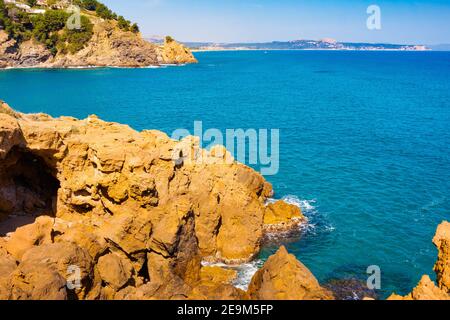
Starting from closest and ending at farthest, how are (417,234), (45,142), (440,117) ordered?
(45,142) < (417,234) < (440,117)

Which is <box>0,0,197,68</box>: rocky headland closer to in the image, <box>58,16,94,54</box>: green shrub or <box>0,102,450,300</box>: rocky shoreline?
<box>58,16,94,54</box>: green shrub

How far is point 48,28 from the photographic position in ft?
470

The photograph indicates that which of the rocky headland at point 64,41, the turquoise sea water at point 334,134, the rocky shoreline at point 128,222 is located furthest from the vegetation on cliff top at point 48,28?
the rocky shoreline at point 128,222

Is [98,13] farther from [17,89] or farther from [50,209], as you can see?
[50,209]

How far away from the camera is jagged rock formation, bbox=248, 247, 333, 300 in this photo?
50.3ft

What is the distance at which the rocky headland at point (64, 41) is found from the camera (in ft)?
457

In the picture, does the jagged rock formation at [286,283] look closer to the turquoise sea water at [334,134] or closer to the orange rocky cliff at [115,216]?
the orange rocky cliff at [115,216]

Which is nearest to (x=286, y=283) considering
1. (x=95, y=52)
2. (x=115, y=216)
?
(x=115, y=216)

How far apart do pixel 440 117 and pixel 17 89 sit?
87597 millimetres

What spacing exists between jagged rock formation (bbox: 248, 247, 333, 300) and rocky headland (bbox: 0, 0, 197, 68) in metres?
146

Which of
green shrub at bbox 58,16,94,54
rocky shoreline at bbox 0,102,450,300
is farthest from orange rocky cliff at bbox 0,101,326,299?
green shrub at bbox 58,16,94,54
